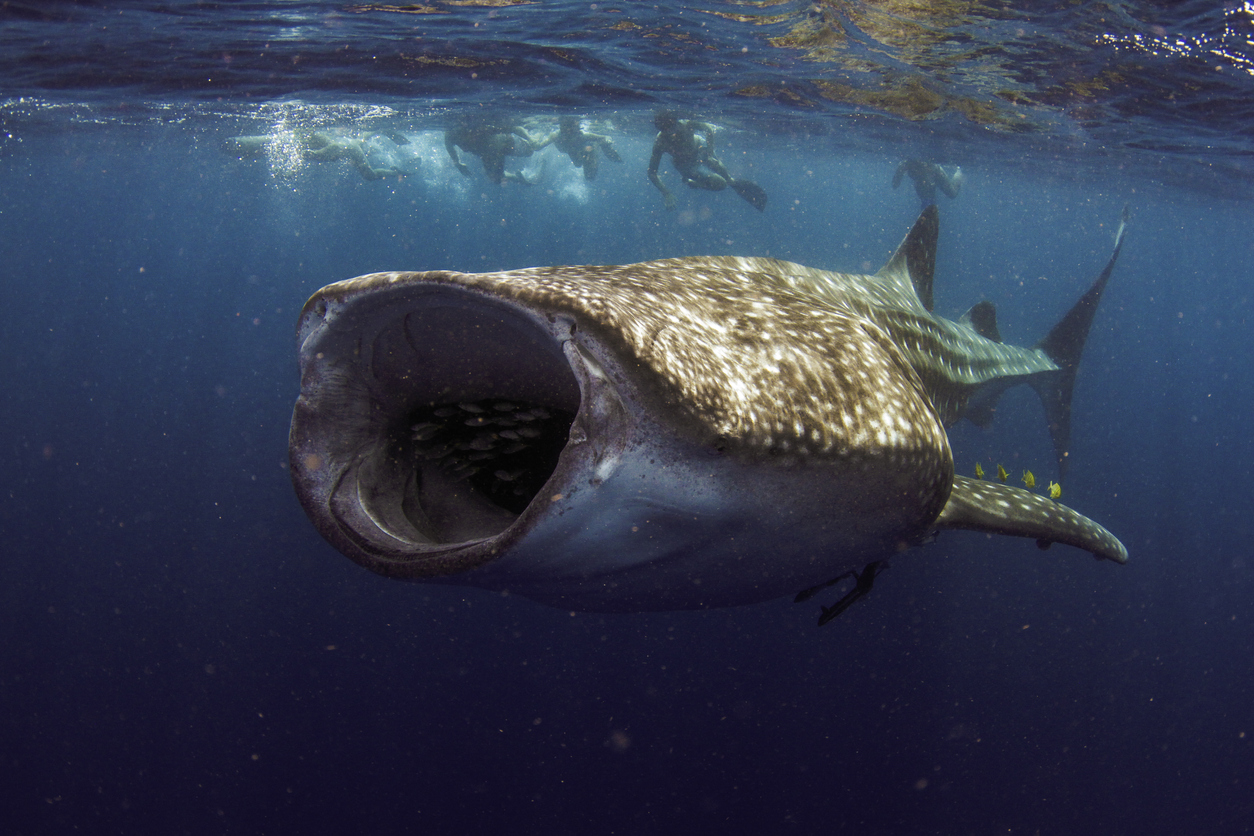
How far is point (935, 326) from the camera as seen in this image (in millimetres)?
5426

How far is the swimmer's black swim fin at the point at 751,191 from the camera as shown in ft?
59.6

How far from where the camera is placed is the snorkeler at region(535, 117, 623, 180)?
2258 cm

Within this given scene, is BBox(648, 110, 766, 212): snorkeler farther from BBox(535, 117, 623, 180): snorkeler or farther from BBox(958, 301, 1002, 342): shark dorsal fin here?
BBox(958, 301, 1002, 342): shark dorsal fin

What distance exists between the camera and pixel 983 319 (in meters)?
8.45

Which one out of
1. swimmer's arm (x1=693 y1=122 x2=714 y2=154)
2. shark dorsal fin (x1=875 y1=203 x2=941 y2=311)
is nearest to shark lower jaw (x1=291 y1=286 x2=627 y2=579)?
shark dorsal fin (x1=875 y1=203 x2=941 y2=311)

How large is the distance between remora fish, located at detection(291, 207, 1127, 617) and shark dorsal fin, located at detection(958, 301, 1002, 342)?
6.14m

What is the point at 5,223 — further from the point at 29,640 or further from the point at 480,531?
the point at 480,531

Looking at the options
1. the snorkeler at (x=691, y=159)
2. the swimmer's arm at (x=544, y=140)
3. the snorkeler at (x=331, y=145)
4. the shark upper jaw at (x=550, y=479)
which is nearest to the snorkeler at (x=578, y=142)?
the swimmer's arm at (x=544, y=140)

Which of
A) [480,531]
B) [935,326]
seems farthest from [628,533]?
[935,326]

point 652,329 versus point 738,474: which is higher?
point 652,329

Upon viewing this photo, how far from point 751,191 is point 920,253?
42.3ft

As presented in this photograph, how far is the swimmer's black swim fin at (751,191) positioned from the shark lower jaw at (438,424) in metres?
16.9

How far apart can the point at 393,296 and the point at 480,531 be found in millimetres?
958

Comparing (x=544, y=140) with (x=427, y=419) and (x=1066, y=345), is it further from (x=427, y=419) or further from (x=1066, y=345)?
(x=427, y=419)
